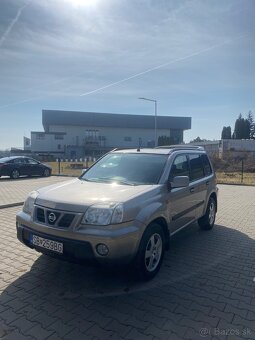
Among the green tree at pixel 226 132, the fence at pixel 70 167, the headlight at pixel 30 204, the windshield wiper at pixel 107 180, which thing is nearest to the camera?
the headlight at pixel 30 204

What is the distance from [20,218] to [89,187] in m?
1.09

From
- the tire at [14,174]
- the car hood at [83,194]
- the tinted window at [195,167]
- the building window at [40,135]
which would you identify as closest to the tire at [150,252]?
the car hood at [83,194]

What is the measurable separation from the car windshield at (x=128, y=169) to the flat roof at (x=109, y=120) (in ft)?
236

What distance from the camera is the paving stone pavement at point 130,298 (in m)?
3.03

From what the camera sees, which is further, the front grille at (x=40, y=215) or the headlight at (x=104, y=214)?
the front grille at (x=40, y=215)

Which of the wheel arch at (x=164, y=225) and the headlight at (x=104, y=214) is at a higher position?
the headlight at (x=104, y=214)

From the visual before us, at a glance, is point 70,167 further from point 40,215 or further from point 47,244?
point 47,244

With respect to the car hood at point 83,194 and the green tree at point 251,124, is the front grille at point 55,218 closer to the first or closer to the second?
the car hood at point 83,194

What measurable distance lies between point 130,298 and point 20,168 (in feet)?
56.6

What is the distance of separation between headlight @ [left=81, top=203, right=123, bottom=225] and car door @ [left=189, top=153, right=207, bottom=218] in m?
2.30

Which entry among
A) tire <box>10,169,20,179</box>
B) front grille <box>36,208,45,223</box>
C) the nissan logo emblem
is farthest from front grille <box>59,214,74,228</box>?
tire <box>10,169,20,179</box>

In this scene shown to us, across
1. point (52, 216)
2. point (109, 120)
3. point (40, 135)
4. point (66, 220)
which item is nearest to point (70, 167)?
point (52, 216)

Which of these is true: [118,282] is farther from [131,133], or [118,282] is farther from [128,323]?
[131,133]

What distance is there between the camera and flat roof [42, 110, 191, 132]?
245 ft
